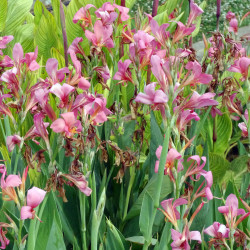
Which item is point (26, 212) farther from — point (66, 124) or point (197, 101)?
point (197, 101)

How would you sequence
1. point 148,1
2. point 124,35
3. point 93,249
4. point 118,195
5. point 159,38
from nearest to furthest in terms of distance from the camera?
1. point 93,249
2. point 159,38
3. point 124,35
4. point 118,195
5. point 148,1

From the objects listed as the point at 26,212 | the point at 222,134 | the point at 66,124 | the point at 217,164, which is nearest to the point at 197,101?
the point at 66,124

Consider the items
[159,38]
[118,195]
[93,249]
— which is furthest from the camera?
[118,195]

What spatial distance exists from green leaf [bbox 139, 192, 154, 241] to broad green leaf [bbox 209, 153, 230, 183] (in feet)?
2.26

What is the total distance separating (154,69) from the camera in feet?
2.42

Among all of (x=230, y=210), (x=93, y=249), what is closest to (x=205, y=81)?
(x=230, y=210)

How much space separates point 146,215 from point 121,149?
303 millimetres

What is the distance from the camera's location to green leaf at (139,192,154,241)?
2.87 ft

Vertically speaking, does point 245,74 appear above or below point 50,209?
above

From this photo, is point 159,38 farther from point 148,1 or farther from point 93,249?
point 148,1

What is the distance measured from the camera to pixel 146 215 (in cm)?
89

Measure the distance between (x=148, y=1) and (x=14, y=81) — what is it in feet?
16.0

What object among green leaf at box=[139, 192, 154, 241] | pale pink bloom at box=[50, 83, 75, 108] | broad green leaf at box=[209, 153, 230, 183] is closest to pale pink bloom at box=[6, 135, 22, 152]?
pale pink bloom at box=[50, 83, 75, 108]

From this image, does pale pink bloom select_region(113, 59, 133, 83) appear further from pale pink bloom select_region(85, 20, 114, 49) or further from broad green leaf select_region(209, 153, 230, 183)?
broad green leaf select_region(209, 153, 230, 183)
